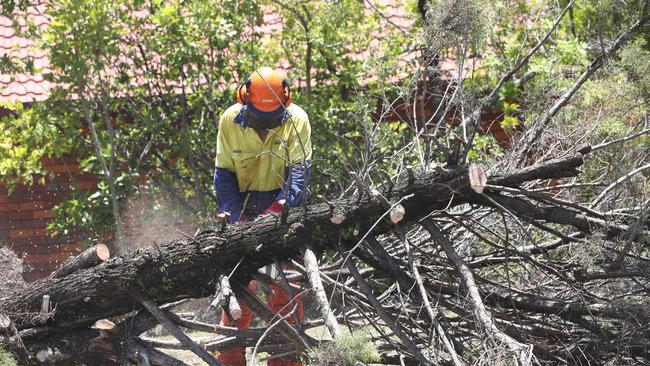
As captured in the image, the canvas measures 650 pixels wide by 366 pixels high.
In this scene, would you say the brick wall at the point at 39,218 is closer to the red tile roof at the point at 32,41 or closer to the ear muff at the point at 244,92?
the red tile roof at the point at 32,41

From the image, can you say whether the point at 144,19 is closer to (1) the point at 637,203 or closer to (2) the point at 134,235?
(2) the point at 134,235

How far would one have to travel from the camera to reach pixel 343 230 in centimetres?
531

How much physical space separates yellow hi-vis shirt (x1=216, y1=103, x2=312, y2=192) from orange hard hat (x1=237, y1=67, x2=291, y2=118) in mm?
157

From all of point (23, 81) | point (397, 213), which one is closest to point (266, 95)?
point (397, 213)

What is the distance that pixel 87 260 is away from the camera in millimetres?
5785

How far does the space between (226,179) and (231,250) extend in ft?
3.14

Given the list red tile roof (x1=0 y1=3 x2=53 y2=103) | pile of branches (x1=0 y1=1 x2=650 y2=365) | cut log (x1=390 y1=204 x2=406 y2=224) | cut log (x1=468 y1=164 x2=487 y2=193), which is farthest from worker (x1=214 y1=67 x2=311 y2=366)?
red tile roof (x1=0 y1=3 x2=53 y2=103)

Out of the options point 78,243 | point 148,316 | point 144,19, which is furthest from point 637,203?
point 78,243

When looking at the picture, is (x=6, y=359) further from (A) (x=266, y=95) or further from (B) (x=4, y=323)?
(A) (x=266, y=95)

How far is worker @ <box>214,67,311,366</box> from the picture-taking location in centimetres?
580

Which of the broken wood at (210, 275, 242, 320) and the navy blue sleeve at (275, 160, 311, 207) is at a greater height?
the navy blue sleeve at (275, 160, 311, 207)

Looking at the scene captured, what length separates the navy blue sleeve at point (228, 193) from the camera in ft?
20.2

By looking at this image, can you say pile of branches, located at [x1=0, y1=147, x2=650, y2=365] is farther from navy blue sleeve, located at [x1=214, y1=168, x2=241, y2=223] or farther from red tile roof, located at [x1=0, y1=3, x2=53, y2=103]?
red tile roof, located at [x1=0, y1=3, x2=53, y2=103]

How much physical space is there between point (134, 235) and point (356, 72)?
2.96 meters
